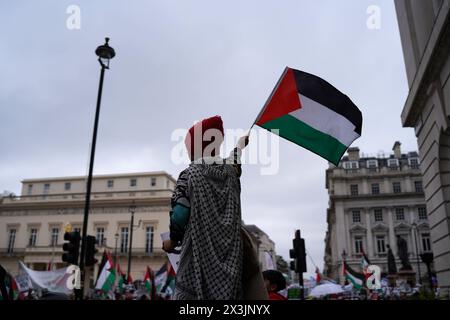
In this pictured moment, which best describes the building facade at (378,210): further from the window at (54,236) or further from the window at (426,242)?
the window at (54,236)

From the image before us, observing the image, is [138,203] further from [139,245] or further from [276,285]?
[276,285]

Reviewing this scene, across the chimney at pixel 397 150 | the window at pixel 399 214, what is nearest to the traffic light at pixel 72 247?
the window at pixel 399 214

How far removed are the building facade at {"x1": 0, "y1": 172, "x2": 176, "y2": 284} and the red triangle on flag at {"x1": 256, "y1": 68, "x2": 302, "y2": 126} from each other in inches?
2107

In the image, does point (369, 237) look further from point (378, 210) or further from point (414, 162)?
point (414, 162)

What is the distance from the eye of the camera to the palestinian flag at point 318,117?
15.2 ft

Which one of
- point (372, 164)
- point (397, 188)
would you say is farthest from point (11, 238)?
point (397, 188)

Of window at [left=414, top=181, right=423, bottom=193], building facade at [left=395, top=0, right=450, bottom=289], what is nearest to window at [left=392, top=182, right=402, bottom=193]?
window at [left=414, top=181, right=423, bottom=193]

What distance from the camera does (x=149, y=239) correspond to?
5784 centimetres

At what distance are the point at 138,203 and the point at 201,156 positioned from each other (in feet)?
187

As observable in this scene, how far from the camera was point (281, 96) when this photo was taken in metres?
4.55

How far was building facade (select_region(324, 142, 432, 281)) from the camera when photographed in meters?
63.0

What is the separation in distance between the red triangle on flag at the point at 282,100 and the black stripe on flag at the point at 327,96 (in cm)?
8

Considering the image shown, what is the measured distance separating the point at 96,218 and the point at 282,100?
60343mm
